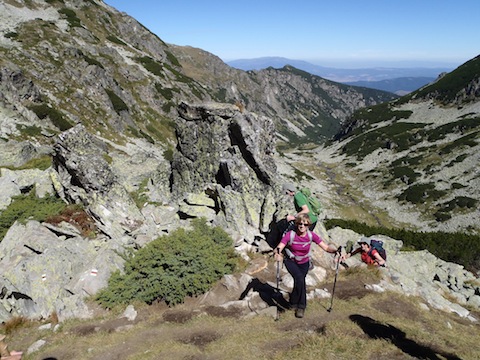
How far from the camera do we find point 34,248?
15.9 meters

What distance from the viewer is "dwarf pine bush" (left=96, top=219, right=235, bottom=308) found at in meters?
13.6

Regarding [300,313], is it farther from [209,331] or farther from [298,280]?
[209,331]

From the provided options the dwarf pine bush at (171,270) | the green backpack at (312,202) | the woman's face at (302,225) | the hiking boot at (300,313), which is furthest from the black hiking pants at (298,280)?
the dwarf pine bush at (171,270)

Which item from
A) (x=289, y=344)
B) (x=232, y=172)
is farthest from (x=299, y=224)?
(x=232, y=172)

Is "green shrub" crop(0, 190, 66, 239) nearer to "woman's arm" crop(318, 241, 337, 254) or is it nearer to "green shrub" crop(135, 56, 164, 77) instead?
"woman's arm" crop(318, 241, 337, 254)

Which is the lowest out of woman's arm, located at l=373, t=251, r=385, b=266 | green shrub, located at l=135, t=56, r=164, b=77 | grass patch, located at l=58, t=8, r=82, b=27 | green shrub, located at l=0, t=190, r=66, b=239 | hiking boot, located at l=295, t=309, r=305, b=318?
hiking boot, located at l=295, t=309, r=305, b=318

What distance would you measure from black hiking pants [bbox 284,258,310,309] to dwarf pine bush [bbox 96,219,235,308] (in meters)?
4.23

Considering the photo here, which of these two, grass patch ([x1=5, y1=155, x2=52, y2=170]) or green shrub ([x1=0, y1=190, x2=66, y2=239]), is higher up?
grass patch ([x1=5, y1=155, x2=52, y2=170])

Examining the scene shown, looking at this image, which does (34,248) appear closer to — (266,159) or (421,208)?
(266,159)

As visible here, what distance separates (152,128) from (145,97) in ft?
55.2

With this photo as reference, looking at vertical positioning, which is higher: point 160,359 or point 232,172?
point 232,172

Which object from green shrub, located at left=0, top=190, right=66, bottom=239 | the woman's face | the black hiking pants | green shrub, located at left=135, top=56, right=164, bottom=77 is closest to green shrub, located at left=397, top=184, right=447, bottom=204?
the black hiking pants

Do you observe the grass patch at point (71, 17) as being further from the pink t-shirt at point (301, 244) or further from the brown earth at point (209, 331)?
the pink t-shirt at point (301, 244)

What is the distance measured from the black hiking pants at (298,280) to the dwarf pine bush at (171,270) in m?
4.23
